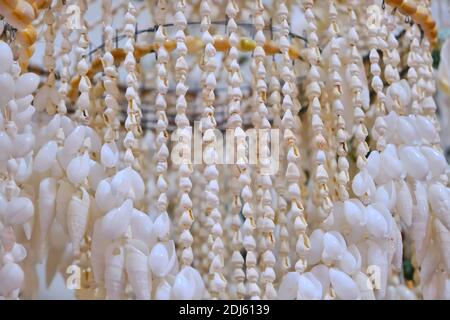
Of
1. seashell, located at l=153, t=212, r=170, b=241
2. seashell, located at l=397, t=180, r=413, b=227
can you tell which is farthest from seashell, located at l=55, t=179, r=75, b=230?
seashell, located at l=397, t=180, r=413, b=227

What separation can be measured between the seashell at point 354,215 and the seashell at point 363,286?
2.1 inches

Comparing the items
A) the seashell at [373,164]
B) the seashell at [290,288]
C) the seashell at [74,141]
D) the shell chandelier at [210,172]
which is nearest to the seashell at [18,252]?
the shell chandelier at [210,172]

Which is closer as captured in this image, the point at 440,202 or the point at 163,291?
the point at 163,291

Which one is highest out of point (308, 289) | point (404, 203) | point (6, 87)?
point (6, 87)

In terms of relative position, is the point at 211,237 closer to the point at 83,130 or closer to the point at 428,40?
the point at 83,130

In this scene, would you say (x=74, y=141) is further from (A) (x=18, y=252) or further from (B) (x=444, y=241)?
(B) (x=444, y=241)

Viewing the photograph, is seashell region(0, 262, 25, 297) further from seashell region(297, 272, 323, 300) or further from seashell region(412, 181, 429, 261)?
seashell region(412, 181, 429, 261)

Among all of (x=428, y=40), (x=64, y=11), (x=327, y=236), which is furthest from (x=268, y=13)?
(x=327, y=236)

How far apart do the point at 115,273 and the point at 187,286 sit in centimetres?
8

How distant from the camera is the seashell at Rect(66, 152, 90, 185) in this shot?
0.78 metres

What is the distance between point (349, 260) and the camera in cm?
77

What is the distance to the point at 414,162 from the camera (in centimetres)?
82

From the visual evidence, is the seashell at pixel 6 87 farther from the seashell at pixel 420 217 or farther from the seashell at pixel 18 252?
the seashell at pixel 420 217

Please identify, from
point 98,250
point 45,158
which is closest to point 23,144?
point 45,158
